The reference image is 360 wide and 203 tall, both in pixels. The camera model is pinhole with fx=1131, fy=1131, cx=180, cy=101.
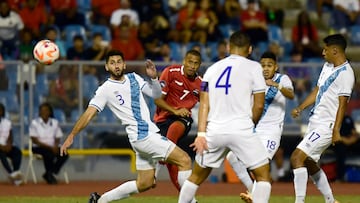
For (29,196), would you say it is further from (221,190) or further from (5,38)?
(5,38)

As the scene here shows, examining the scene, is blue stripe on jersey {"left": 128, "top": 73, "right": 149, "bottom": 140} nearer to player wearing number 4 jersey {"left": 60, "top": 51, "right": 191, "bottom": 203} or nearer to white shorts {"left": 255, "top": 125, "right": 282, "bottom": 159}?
player wearing number 4 jersey {"left": 60, "top": 51, "right": 191, "bottom": 203}

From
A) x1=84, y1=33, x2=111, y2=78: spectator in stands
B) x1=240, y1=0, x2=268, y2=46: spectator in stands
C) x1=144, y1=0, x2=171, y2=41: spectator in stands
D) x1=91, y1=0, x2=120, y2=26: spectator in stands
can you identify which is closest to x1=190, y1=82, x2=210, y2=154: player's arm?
x1=84, y1=33, x2=111, y2=78: spectator in stands

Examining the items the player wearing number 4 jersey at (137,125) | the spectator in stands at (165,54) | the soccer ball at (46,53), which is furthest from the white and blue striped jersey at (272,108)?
the spectator in stands at (165,54)

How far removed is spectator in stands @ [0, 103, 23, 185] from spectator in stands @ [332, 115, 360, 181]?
20.7ft

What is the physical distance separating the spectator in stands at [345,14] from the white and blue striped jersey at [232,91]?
1539 cm

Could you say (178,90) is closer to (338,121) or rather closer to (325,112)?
(325,112)

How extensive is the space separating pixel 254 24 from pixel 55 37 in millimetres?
4646

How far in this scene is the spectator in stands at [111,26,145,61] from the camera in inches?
958

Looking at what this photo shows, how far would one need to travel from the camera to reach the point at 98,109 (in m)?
13.7

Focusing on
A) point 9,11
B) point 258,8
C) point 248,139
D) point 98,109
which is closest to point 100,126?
Answer: point 9,11

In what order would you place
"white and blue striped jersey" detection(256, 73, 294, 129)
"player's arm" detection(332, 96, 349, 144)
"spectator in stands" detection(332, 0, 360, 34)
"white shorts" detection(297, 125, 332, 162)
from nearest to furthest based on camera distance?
"player's arm" detection(332, 96, 349, 144), "white shorts" detection(297, 125, 332, 162), "white and blue striped jersey" detection(256, 73, 294, 129), "spectator in stands" detection(332, 0, 360, 34)

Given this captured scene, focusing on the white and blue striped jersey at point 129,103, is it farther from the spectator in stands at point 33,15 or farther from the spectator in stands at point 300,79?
the spectator in stands at point 33,15

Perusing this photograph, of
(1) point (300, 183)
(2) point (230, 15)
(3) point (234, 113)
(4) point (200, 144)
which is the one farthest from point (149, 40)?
(4) point (200, 144)

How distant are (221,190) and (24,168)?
15.0ft
